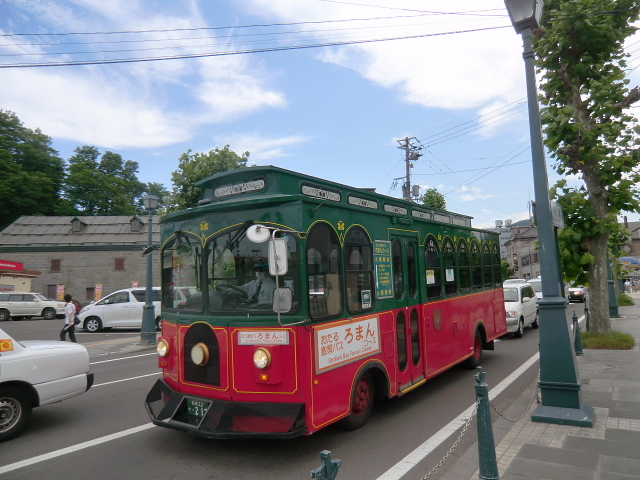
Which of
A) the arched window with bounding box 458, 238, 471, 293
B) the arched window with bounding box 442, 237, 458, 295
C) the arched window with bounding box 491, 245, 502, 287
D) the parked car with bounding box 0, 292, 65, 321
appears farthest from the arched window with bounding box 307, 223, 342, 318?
the parked car with bounding box 0, 292, 65, 321

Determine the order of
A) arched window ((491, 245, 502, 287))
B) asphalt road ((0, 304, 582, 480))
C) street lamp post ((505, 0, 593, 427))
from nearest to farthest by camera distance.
→ asphalt road ((0, 304, 582, 480)) < street lamp post ((505, 0, 593, 427)) < arched window ((491, 245, 502, 287))

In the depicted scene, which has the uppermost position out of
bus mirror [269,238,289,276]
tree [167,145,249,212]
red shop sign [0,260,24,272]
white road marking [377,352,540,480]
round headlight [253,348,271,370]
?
tree [167,145,249,212]

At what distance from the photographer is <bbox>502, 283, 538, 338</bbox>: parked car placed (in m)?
14.7

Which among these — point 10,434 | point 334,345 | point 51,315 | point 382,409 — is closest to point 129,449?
point 10,434

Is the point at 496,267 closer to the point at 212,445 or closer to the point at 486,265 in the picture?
the point at 486,265

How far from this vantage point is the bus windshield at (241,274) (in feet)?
16.3

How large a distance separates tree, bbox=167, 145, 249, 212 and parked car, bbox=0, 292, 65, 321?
1773 centimetres

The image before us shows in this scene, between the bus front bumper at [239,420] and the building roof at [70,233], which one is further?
the building roof at [70,233]

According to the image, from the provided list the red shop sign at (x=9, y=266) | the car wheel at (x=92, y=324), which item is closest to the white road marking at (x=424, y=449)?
the car wheel at (x=92, y=324)

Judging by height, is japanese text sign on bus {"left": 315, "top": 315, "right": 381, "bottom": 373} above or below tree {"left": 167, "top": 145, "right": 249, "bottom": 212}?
below

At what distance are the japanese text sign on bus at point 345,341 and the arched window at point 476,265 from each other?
178 inches

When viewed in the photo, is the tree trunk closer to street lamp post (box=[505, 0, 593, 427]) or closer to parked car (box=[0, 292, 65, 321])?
street lamp post (box=[505, 0, 593, 427])

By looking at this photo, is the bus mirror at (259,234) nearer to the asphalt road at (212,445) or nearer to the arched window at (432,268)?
the asphalt road at (212,445)

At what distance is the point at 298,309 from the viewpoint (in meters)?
4.87
